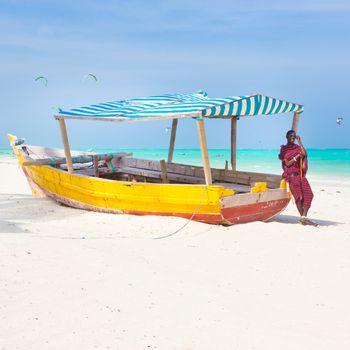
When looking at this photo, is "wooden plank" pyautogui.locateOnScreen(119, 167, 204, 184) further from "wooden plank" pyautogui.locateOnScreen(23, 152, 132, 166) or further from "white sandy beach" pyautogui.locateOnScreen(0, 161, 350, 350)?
"white sandy beach" pyautogui.locateOnScreen(0, 161, 350, 350)

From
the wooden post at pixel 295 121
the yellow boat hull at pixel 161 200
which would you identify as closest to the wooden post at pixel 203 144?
the yellow boat hull at pixel 161 200

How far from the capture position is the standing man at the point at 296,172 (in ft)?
24.9

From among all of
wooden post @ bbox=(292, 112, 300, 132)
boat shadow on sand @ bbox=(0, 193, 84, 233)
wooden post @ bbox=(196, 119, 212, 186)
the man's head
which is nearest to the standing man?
the man's head

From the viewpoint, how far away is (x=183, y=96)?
9469 mm

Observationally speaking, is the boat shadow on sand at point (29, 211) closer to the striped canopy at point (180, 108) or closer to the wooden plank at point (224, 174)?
the striped canopy at point (180, 108)

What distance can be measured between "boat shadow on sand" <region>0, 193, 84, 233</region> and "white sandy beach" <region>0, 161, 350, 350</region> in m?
0.59

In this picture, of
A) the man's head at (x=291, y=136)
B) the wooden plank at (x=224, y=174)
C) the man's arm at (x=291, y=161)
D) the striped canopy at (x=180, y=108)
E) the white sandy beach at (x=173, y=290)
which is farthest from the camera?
the wooden plank at (x=224, y=174)

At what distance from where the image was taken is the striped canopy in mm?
7008

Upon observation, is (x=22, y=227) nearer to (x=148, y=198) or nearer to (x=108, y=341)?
(x=148, y=198)

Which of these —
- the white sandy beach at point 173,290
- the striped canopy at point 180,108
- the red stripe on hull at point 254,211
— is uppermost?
the striped canopy at point 180,108

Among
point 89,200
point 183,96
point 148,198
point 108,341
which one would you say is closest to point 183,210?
point 148,198

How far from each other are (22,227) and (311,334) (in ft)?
14.6

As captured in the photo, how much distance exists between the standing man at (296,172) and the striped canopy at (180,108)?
766 millimetres

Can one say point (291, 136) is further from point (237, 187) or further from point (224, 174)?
point (224, 174)
